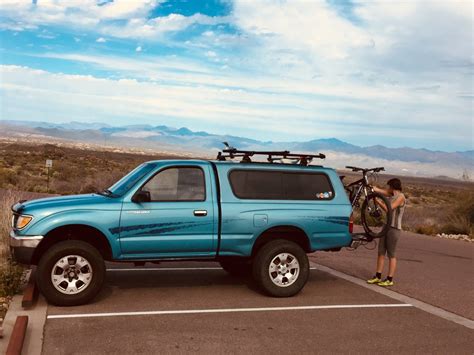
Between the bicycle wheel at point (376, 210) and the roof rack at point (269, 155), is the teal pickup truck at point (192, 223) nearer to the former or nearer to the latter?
the roof rack at point (269, 155)

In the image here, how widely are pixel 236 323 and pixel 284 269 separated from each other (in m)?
1.75

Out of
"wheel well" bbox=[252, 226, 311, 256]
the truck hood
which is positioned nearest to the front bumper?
the truck hood

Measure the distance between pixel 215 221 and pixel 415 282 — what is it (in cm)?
442

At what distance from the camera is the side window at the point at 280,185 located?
28.6 feet

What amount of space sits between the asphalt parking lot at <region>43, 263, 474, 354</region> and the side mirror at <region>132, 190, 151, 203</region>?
1434 millimetres

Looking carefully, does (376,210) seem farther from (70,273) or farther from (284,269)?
(70,273)

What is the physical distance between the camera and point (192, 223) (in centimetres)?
820

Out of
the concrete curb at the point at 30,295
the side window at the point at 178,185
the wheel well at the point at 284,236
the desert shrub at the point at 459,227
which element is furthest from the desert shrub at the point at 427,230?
the concrete curb at the point at 30,295

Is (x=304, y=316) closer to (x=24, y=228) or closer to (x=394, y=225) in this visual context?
(x=394, y=225)

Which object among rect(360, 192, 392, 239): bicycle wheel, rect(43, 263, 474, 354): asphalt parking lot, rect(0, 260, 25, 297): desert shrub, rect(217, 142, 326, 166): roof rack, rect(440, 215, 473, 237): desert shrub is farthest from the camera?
rect(440, 215, 473, 237): desert shrub

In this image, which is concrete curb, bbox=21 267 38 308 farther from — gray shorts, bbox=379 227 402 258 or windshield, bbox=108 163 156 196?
gray shorts, bbox=379 227 402 258

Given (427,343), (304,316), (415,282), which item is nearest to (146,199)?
(304,316)

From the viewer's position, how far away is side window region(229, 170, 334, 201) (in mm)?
8703

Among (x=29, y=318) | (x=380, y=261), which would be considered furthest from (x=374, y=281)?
(x=29, y=318)
